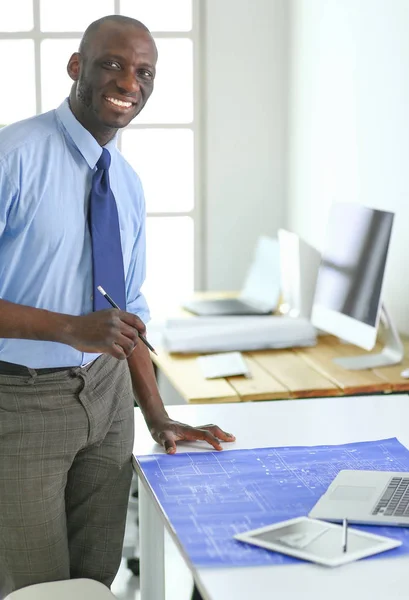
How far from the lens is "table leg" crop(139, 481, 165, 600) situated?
1969 mm

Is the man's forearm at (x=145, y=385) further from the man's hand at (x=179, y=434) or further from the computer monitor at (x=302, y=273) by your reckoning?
the computer monitor at (x=302, y=273)

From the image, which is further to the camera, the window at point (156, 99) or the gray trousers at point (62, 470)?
the window at point (156, 99)

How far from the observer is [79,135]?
1729mm

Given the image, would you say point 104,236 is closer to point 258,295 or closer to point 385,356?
point 385,356

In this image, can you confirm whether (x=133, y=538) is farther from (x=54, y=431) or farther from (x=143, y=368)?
(x=54, y=431)

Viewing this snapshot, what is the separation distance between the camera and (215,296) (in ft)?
14.1

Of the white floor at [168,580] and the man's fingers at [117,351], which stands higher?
the man's fingers at [117,351]

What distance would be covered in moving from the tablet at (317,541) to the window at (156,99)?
10.4 ft

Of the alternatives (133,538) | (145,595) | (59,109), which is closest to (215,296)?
(133,538)

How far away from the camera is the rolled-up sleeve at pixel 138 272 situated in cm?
194

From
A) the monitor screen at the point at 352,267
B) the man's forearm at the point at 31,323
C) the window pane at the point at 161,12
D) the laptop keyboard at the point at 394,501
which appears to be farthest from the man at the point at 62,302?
the window pane at the point at 161,12

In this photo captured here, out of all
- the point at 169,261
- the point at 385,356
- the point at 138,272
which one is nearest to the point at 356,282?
the point at 385,356

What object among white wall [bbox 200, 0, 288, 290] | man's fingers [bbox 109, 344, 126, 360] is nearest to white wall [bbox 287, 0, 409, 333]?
white wall [bbox 200, 0, 288, 290]

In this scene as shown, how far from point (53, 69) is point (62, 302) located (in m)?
3.18
